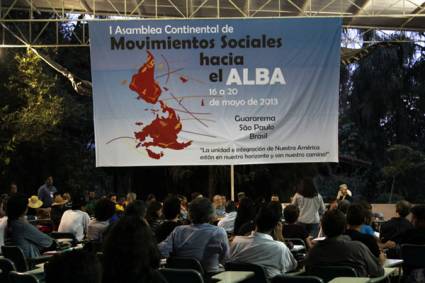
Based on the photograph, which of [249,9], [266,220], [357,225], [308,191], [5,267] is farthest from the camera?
[249,9]

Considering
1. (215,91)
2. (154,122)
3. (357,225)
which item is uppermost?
(215,91)

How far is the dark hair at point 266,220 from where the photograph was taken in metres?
4.87

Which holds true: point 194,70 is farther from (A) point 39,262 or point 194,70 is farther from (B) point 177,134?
(A) point 39,262

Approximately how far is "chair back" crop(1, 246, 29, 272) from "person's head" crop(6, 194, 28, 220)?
1.12 feet

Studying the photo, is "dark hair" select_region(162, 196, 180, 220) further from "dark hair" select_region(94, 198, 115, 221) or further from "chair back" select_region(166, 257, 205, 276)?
"chair back" select_region(166, 257, 205, 276)

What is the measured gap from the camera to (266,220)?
192 inches

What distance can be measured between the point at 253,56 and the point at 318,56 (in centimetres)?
103

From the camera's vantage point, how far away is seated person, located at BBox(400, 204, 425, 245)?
5.73 metres

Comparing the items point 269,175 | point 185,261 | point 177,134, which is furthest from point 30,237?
point 269,175

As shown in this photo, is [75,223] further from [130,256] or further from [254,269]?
[130,256]

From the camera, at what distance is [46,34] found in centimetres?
2097

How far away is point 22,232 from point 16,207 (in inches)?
8.7

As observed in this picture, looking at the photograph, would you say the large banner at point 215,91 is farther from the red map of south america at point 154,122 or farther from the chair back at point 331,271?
the chair back at point 331,271

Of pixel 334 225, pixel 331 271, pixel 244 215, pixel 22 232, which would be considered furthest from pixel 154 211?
pixel 331 271
